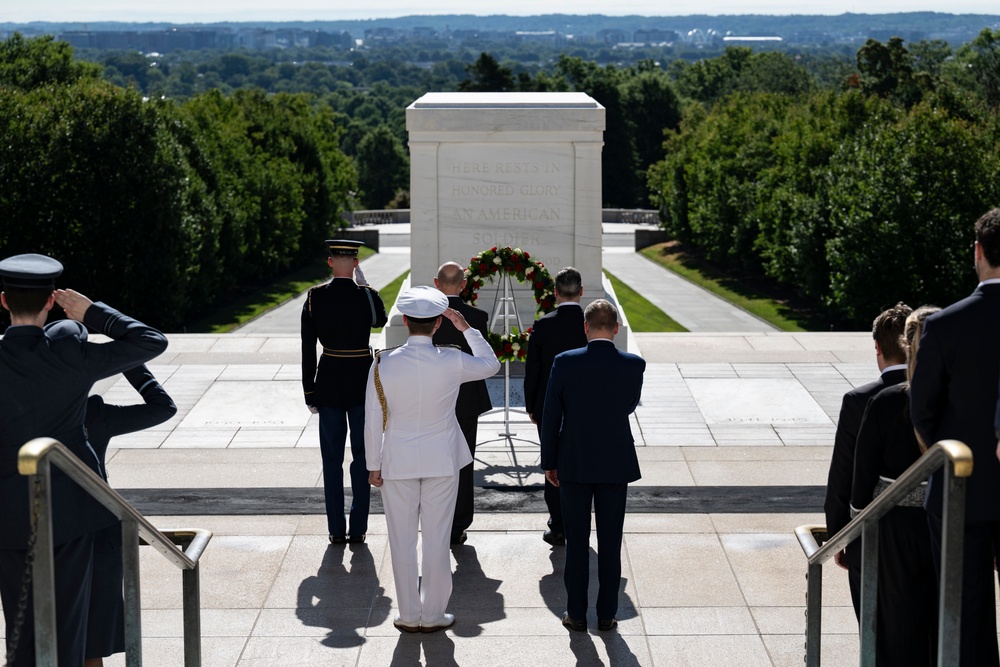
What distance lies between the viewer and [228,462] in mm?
10133

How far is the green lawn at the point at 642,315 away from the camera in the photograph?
99.5 ft

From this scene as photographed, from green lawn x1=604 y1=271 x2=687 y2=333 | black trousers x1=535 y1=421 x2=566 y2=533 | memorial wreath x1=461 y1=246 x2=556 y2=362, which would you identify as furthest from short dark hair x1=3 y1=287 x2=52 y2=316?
green lawn x1=604 y1=271 x2=687 y2=333

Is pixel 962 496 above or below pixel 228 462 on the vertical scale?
above

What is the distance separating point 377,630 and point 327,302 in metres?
2.18

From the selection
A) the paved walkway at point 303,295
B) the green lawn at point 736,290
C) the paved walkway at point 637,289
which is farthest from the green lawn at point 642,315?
the paved walkway at point 303,295

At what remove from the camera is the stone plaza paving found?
6398mm

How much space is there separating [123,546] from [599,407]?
2.68 meters

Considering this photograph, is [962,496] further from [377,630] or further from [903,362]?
[377,630]

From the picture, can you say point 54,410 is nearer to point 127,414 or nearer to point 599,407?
point 127,414

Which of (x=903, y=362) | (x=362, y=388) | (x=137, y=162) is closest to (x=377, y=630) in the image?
(x=362, y=388)

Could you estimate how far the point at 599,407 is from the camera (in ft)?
21.1

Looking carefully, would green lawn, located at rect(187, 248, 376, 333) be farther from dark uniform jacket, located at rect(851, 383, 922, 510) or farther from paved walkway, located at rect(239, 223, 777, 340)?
dark uniform jacket, located at rect(851, 383, 922, 510)

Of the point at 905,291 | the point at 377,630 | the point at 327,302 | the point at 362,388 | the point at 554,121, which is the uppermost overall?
the point at 554,121

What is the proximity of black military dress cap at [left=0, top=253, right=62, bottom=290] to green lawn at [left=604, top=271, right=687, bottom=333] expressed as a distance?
2349 cm
